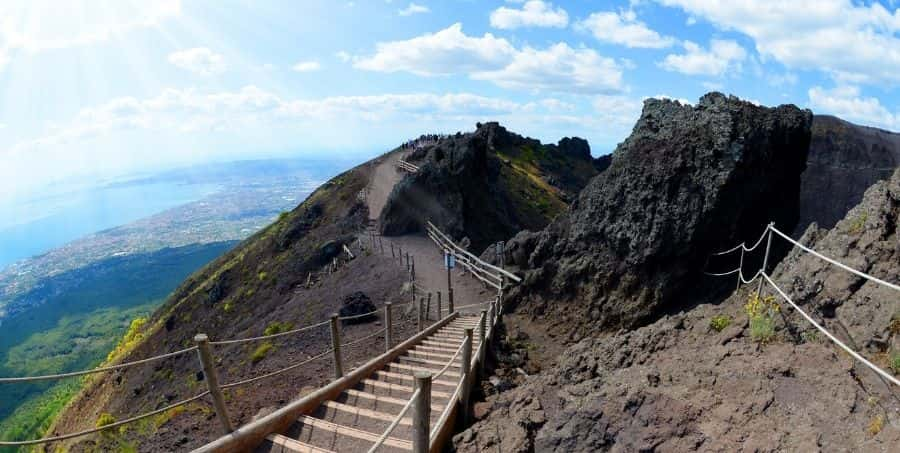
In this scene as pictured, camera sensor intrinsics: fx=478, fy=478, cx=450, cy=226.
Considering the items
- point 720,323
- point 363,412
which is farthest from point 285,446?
point 720,323

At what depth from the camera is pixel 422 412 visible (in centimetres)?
473

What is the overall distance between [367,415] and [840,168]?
A: 6857 centimetres

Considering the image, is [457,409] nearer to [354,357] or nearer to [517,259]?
[354,357]

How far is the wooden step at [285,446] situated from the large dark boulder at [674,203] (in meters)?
9.24

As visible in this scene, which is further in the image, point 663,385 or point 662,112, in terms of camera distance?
point 662,112

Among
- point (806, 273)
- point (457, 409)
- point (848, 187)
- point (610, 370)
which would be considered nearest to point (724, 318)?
point (806, 273)

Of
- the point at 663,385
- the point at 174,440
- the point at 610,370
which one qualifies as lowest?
the point at 174,440

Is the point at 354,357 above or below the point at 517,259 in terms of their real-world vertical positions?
below

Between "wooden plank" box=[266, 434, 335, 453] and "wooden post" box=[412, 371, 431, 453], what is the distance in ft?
4.77

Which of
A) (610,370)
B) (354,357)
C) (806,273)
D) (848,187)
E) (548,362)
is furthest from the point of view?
(848,187)

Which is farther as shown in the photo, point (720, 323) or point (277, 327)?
point (277, 327)

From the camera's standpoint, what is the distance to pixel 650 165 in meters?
13.4

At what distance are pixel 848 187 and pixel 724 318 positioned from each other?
209 feet

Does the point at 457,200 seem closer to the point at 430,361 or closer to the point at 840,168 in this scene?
the point at 430,361
